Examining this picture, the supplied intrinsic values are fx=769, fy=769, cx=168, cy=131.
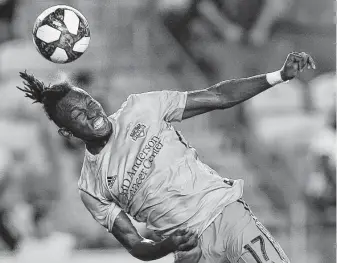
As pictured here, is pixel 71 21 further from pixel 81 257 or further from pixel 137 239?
pixel 81 257

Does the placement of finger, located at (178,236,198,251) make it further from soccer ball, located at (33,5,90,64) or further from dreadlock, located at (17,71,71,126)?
soccer ball, located at (33,5,90,64)

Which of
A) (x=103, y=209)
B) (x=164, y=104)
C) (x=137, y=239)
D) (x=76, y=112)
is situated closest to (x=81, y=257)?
(x=103, y=209)

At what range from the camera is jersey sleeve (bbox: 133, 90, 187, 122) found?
15.6 ft

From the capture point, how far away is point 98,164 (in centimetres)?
470

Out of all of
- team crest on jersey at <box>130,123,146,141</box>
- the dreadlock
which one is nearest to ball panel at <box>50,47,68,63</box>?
the dreadlock

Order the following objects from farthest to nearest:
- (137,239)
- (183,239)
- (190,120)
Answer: (190,120) < (137,239) < (183,239)

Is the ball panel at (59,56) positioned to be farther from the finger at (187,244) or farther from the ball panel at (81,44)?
the finger at (187,244)

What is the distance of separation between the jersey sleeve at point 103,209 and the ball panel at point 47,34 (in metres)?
0.99

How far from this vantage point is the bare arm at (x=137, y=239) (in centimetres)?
404

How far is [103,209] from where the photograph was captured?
4723 millimetres

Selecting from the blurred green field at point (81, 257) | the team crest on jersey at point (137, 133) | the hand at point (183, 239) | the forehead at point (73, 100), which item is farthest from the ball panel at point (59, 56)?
the blurred green field at point (81, 257)

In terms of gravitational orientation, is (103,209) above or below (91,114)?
below

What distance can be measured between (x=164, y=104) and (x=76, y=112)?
567 mm

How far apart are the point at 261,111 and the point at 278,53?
2.52 feet
